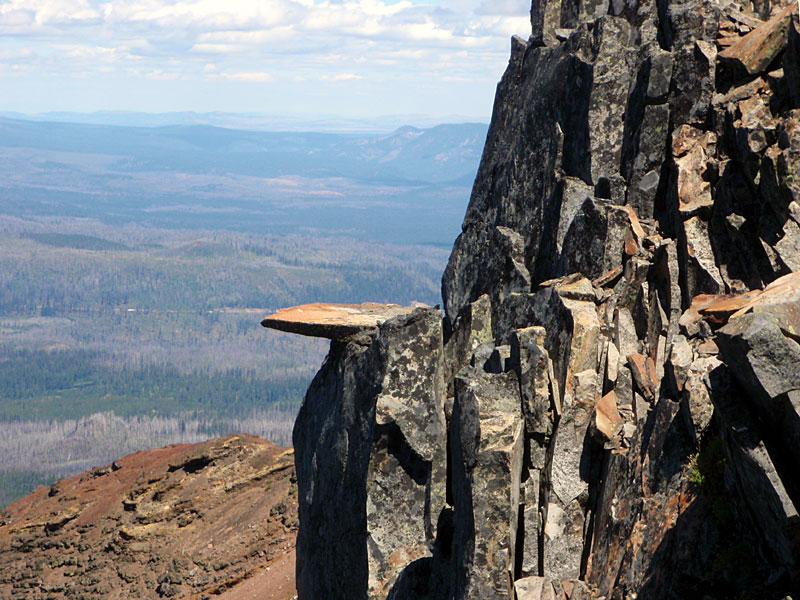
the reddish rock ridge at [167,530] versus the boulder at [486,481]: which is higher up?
the boulder at [486,481]

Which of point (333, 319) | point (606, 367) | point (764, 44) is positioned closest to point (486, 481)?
point (606, 367)

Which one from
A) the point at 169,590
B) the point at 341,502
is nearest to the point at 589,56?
the point at 341,502

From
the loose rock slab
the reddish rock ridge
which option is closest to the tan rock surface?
the loose rock slab

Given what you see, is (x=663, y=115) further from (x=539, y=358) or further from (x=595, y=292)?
(x=539, y=358)

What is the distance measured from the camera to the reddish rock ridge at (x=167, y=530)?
154 feet

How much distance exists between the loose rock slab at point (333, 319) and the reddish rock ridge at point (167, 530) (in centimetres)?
1631

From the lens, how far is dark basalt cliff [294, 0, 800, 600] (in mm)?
14148

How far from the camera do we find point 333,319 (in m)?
30.7

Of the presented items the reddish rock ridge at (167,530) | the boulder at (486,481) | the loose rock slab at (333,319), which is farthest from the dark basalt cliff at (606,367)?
the reddish rock ridge at (167,530)

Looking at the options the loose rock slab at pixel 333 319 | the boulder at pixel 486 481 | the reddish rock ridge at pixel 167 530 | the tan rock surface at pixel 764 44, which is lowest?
the reddish rock ridge at pixel 167 530

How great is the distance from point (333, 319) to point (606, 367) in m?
13.0

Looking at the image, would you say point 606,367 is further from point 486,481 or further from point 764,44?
point 764,44

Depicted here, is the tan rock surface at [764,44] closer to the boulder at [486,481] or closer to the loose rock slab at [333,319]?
the boulder at [486,481]

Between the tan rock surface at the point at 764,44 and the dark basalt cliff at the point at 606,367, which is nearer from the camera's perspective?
the dark basalt cliff at the point at 606,367
